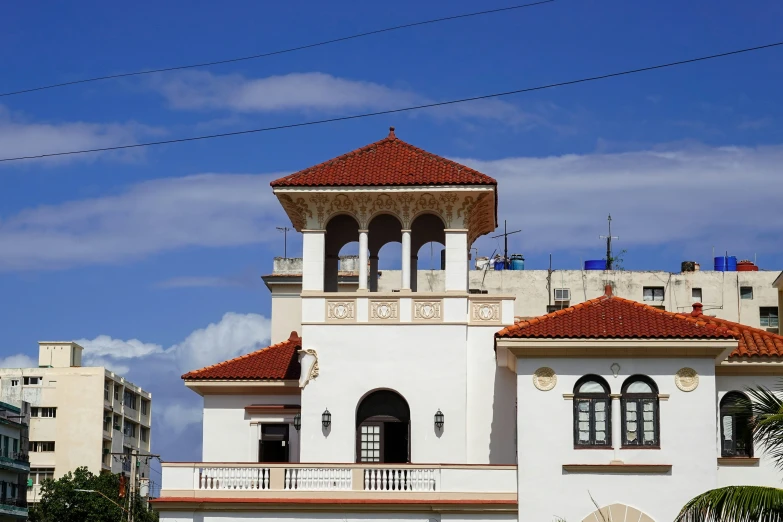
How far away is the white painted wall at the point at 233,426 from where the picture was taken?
39.2 m

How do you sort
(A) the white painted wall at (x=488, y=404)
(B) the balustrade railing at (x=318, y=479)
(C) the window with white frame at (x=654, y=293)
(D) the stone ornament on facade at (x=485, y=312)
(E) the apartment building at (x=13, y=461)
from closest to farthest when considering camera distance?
1. (B) the balustrade railing at (x=318, y=479)
2. (A) the white painted wall at (x=488, y=404)
3. (D) the stone ornament on facade at (x=485, y=312)
4. (C) the window with white frame at (x=654, y=293)
5. (E) the apartment building at (x=13, y=461)

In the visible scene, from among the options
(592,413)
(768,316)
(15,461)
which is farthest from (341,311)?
(15,461)

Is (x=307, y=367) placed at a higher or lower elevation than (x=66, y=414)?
lower

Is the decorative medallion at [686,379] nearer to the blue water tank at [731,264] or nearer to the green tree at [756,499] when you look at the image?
the green tree at [756,499]

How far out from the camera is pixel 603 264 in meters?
76.7

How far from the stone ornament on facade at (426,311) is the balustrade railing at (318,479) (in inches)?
183

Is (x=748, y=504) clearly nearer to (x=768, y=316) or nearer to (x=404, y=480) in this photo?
(x=404, y=480)

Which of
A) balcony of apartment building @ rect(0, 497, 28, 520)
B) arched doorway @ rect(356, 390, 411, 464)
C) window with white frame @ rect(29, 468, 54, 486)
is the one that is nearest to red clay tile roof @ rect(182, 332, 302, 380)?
arched doorway @ rect(356, 390, 411, 464)

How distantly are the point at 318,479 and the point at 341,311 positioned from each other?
185 inches

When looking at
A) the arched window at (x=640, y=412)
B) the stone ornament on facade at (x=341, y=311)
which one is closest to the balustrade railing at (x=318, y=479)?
the stone ornament on facade at (x=341, y=311)

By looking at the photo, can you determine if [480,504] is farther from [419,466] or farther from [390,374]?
[390,374]

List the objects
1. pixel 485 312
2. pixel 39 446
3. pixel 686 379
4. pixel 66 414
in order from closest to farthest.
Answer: pixel 686 379 → pixel 485 312 → pixel 39 446 → pixel 66 414

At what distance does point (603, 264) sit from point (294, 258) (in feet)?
56.5

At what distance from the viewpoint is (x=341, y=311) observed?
1464 inches
